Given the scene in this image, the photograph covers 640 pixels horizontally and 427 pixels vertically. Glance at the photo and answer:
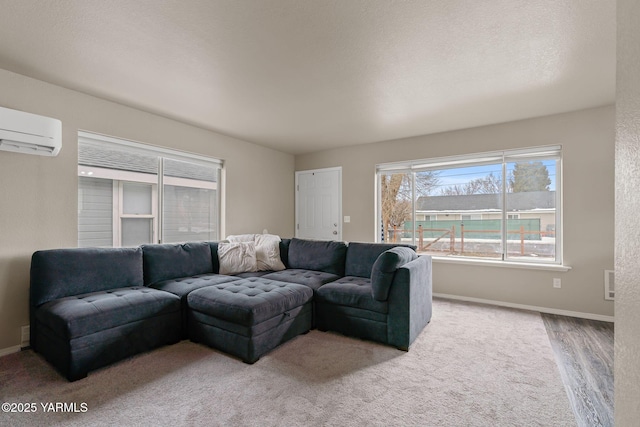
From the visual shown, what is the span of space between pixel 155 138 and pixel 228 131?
1.00 m

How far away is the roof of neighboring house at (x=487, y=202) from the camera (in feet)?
12.5

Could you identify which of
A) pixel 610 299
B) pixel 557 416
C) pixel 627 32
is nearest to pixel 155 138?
pixel 627 32

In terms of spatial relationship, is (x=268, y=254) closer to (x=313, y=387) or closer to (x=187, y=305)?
(x=187, y=305)

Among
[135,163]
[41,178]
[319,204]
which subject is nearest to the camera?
[41,178]

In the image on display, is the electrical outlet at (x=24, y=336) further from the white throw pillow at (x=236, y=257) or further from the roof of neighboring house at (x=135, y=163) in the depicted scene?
the white throw pillow at (x=236, y=257)

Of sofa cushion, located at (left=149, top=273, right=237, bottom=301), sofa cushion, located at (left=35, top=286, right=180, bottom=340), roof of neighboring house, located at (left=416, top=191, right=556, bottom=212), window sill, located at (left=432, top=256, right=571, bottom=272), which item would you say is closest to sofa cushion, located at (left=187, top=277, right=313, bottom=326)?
sofa cushion, located at (left=149, top=273, right=237, bottom=301)

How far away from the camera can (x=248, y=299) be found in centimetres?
249

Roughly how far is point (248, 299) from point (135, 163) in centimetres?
232

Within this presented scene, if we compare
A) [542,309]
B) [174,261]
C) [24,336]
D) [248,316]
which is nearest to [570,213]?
[542,309]

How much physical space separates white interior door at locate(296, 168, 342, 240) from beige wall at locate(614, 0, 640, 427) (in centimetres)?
439

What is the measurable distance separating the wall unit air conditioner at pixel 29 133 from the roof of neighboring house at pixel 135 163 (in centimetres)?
47

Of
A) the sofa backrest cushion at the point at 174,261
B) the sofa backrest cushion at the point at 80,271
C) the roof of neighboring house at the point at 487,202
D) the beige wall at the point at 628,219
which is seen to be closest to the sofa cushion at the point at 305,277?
the sofa backrest cushion at the point at 174,261

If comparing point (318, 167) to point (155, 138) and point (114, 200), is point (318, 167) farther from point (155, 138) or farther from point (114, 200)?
point (114, 200)
